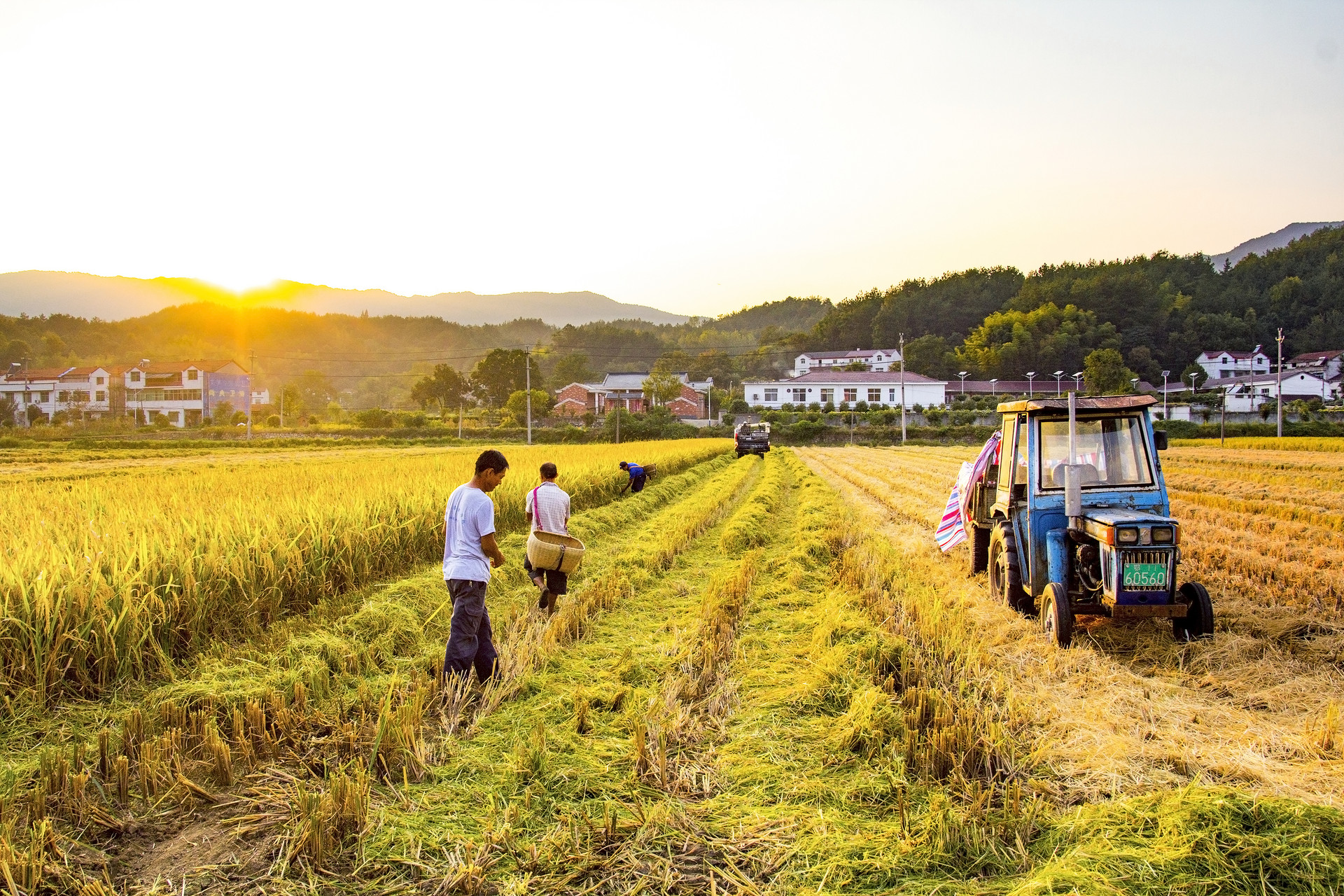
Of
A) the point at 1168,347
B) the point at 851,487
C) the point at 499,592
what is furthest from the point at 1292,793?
the point at 1168,347

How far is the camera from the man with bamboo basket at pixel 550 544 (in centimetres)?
716

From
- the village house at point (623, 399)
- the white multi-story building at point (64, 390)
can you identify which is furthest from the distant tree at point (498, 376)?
the white multi-story building at point (64, 390)

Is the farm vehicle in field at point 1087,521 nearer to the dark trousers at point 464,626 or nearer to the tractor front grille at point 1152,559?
the tractor front grille at point 1152,559

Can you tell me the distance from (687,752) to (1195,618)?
4.47 m

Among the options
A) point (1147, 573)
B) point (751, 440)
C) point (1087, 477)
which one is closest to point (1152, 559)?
point (1147, 573)

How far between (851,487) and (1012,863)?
17.7m

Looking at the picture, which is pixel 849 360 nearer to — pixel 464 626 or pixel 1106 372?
pixel 1106 372

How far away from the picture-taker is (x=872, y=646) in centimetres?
555

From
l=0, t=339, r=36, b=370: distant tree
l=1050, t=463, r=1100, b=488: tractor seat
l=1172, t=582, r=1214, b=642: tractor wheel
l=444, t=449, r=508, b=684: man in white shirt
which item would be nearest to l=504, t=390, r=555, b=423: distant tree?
l=1050, t=463, r=1100, b=488: tractor seat

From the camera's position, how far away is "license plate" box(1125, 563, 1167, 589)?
576 centimetres

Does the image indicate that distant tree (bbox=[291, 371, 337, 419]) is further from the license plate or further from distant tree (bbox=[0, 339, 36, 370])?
the license plate

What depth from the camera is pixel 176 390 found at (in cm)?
7225

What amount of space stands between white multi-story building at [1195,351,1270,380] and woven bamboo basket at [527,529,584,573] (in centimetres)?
10844

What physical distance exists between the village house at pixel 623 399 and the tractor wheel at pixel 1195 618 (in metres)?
64.8
